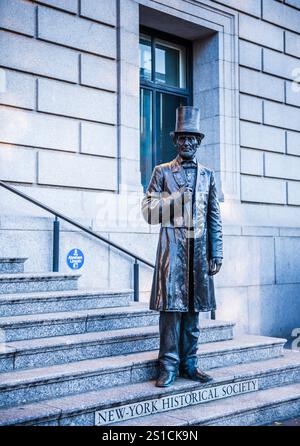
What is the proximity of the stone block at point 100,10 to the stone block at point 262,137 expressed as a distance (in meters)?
3.41

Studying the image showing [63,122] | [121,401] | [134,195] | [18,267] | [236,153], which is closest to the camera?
[121,401]

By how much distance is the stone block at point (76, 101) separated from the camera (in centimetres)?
950

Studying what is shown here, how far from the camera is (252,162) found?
40.8ft

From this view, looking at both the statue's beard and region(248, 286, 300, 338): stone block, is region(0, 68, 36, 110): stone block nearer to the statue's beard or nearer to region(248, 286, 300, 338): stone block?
the statue's beard

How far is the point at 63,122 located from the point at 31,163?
0.89 m

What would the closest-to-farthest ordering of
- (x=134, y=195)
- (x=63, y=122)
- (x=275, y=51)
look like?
(x=63, y=122)
(x=134, y=195)
(x=275, y=51)

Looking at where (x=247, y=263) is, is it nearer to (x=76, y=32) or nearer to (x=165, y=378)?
(x=76, y=32)

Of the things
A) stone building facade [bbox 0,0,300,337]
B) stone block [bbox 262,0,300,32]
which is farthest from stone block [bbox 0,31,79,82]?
stone block [bbox 262,0,300,32]

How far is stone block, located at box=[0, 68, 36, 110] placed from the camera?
9078mm

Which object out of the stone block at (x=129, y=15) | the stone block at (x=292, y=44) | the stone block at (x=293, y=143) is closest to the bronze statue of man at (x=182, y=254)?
the stone block at (x=129, y=15)

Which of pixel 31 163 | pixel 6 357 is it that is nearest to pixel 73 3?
pixel 31 163

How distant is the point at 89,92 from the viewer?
10.0m

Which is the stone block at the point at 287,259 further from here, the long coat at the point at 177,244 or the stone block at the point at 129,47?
the long coat at the point at 177,244

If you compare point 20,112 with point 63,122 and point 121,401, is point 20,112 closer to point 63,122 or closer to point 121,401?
point 63,122
